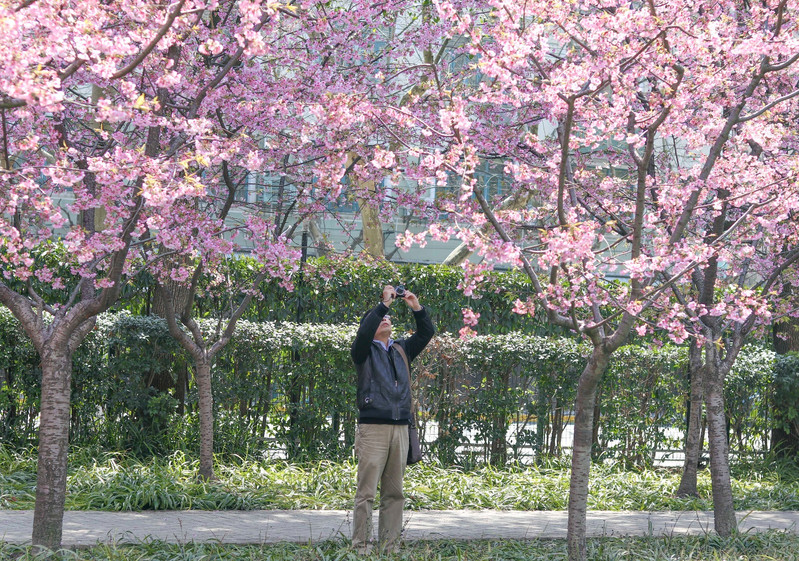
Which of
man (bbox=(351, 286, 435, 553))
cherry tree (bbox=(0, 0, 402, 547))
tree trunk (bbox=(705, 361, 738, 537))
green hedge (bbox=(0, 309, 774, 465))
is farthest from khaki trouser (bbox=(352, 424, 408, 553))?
green hedge (bbox=(0, 309, 774, 465))

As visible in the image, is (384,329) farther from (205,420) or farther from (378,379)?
(205,420)

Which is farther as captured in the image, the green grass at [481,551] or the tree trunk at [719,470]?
the tree trunk at [719,470]

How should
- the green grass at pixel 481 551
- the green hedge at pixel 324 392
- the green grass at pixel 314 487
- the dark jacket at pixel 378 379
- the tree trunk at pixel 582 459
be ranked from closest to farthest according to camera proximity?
the green grass at pixel 481 551 < the tree trunk at pixel 582 459 < the dark jacket at pixel 378 379 < the green grass at pixel 314 487 < the green hedge at pixel 324 392

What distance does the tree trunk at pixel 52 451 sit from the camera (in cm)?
544

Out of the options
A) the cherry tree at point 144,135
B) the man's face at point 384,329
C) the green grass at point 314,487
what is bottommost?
the green grass at point 314,487

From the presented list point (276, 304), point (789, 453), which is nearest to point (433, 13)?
point (276, 304)

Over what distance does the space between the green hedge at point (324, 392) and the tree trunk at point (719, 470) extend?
9.19 feet

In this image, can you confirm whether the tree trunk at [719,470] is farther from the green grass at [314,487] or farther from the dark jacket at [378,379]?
the dark jacket at [378,379]

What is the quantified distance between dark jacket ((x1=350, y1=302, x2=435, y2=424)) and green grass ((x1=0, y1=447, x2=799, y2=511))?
237 cm

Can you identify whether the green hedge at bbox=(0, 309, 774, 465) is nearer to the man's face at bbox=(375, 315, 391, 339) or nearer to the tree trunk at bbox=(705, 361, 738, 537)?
the tree trunk at bbox=(705, 361, 738, 537)

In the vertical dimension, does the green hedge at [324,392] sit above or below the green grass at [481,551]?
above

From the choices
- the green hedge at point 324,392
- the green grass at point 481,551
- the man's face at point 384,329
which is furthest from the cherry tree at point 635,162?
the green hedge at point 324,392

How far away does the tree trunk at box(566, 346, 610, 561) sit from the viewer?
18.9ft

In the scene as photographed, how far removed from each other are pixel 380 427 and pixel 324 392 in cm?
369
